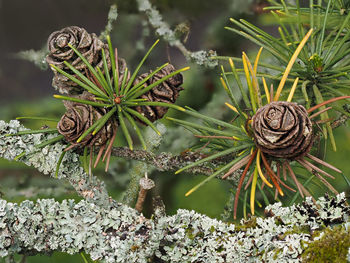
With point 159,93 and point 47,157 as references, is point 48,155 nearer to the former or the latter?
point 47,157

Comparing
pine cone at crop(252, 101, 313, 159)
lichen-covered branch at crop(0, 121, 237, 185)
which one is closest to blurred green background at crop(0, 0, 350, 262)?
lichen-covered branch at crop(0, 121, 237, 185)

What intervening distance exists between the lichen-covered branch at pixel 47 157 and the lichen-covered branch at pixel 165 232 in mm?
45

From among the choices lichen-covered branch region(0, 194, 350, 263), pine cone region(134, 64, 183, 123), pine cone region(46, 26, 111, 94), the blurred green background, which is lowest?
lichen-covered branch region(0, 194, 350, 263)

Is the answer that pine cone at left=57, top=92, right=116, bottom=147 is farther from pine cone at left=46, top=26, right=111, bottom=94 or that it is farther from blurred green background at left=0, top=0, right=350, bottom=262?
blurred green background at left=0, top=0, right=350, bottom=262

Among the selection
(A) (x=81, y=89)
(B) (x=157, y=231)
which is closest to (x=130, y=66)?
(A) (x=81, y=89)

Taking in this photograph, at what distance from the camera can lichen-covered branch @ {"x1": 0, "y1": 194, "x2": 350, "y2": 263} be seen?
1.45 feet

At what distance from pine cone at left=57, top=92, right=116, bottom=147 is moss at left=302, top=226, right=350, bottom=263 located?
254 mm

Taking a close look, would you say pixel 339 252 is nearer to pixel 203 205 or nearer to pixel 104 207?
pixel 104 207

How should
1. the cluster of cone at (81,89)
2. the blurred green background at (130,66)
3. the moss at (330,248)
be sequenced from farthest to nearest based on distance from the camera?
the blurred green background at (130,66)
the cluster of cone at (81,89)
the moss at (330,248)

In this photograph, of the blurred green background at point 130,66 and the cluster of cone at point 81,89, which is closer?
the cluster of cone at point 81,89

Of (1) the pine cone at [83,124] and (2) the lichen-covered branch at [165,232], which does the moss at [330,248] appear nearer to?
(2) the lichen-covered branch at [165,232]

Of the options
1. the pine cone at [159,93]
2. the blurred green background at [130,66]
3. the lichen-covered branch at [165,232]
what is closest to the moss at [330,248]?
the lichen-covered branch at [165,232]

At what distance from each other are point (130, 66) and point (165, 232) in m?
0.73

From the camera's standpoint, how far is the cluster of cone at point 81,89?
0.50 metres
